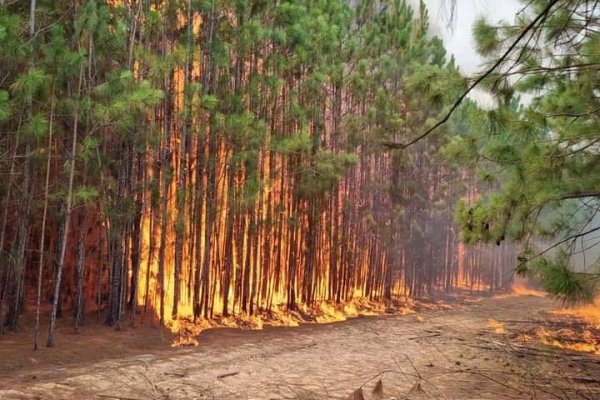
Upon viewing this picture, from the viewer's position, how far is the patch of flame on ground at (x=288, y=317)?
6676 mm

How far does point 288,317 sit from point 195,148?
3.44 meters

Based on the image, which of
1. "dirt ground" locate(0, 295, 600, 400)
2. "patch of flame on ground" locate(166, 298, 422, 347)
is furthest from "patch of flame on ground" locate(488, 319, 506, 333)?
"patch of flame on ground" locate(166, 298, 422, 347)

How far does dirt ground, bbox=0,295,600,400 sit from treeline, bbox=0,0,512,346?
0.79 metres

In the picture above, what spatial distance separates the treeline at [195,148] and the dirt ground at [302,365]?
790mm

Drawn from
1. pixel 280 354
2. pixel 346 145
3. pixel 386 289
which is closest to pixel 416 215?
pixel 386 289

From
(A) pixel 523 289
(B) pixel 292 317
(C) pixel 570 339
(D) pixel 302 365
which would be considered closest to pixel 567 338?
(C) pixel 570 339

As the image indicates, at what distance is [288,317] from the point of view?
28.0 feet

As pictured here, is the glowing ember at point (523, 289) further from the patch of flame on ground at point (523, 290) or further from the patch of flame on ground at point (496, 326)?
the patch of flame on ground at point (496, 326)

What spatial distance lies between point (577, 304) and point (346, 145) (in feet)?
24.4

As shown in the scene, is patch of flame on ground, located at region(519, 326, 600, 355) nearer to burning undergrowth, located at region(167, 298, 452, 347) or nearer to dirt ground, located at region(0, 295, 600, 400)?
dirt ground, located at region(0, 295, 600, 400)

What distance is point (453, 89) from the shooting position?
10.1 ft

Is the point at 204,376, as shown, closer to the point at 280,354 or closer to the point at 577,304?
the point at 280,354

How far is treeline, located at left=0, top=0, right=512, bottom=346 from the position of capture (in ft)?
17.1

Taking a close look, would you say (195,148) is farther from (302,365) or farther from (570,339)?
(570,339)
